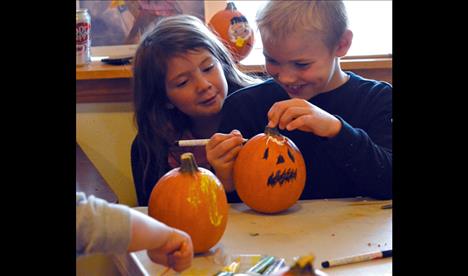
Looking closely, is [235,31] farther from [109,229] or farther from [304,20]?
[109,229]

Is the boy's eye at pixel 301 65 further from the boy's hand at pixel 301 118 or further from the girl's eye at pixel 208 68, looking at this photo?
the girl's eye at pixel 208 68

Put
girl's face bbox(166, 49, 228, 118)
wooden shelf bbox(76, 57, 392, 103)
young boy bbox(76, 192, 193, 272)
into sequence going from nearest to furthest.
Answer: young boy bbox(76, 192, 193, 272)
girl's face bbox(166, 49, 228, 118)
wooden shelf bbox(76, 57, 392, 103)

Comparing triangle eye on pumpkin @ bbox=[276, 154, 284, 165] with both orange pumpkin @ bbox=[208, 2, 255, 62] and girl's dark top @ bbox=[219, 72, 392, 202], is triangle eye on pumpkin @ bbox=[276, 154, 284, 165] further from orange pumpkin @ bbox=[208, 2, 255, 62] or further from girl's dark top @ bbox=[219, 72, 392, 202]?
orange pumpkin @ bbox=[208, 2, 255, 62]

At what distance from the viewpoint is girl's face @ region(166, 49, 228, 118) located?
43.4 inches

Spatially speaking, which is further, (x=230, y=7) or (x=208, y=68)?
(x=230, y=7)

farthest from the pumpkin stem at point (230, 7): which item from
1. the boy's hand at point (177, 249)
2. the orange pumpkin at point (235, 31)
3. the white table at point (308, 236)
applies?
the boy's hand at point (177, 249)

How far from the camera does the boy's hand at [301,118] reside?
2.84ft

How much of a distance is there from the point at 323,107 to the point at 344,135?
0.55 feet

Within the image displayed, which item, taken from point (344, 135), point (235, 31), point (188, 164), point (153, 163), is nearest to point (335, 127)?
point (344, 135)

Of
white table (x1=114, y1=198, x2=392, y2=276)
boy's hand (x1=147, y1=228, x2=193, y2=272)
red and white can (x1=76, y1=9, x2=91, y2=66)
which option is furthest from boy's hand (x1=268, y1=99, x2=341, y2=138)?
red and white can (x1=76, y1=9, x2=91, y2=66)

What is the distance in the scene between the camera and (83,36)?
54.9 inches

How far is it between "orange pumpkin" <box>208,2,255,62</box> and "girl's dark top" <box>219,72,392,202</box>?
249 mm
